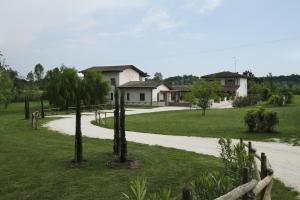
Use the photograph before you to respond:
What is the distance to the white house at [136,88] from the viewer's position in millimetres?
60938

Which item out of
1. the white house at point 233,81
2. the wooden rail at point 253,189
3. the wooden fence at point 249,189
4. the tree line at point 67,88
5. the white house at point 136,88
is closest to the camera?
the wooden fence at point 249,189

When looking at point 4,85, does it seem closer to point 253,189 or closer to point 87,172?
point 87,172

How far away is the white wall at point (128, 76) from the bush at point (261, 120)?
41904 mm

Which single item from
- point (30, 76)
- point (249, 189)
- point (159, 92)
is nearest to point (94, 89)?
point (159, 92)

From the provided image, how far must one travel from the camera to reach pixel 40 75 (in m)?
116

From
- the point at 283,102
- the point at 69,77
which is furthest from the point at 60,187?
the point at 283,102

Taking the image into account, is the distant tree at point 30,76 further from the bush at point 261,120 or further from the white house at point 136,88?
the bush at point 261,120

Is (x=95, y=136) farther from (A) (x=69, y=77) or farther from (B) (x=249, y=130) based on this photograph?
(A) (x=69, y=77)

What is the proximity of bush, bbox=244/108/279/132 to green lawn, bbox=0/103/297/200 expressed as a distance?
8.38 meters

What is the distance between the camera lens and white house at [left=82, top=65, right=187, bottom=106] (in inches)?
2399

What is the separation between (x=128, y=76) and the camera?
65.4 meters

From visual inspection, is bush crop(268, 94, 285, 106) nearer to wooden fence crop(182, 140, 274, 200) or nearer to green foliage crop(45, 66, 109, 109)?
green foliage crop(45, 66, 109, 109)

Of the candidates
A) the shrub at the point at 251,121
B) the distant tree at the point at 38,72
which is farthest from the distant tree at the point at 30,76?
the shrub at the point at 251,121

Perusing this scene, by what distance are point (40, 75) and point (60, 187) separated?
362 feet
